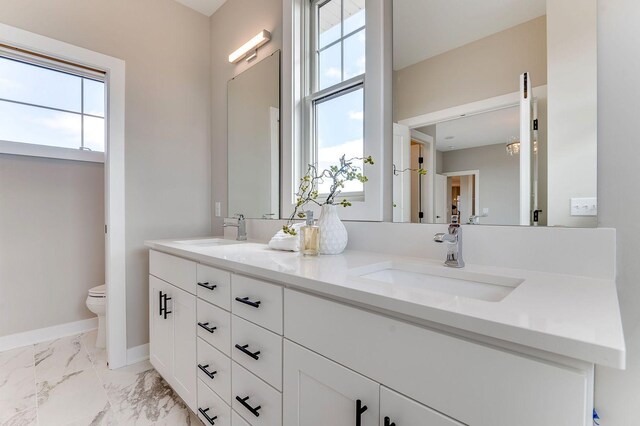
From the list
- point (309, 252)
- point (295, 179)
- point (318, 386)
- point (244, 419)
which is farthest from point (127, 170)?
point (318, 386)

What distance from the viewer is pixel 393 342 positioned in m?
0.66

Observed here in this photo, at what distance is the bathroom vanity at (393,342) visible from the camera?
480mm

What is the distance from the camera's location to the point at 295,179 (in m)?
1.82

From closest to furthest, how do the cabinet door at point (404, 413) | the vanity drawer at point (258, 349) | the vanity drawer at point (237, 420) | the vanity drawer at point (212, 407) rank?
1. the cabinet door at point (404, 413)
2. the vanity drawer at point (258, 349)
3. the vanity drawer at point (237, 420)
4. the vanity drawer at point (212, 407)

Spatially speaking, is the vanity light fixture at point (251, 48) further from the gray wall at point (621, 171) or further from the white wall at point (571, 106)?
the gray wall at point (621, 171)

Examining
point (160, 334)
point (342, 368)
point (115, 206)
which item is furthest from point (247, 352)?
point (115, 206)

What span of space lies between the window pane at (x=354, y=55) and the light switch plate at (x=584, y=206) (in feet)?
3.42

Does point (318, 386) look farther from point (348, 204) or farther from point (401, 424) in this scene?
point (348, 204)

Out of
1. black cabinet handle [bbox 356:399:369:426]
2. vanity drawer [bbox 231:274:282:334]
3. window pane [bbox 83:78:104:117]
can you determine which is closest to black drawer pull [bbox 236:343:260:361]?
vanity drawer [bbox 231:274:282:334]

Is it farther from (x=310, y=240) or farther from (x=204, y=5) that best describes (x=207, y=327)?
(x=204, y=5)

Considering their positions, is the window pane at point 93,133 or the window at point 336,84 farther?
the window pane at point 93,133

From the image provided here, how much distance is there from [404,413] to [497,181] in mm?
814

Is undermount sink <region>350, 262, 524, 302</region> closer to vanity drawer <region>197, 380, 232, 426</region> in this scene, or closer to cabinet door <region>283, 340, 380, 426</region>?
cabinet door <region>283, 340, 380, 426</region>

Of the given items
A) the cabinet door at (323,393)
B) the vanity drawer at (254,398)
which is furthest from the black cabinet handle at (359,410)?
A: the vanity drawer at (254,398)
